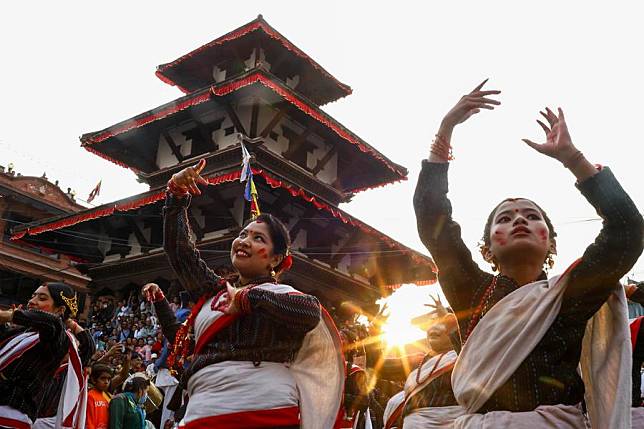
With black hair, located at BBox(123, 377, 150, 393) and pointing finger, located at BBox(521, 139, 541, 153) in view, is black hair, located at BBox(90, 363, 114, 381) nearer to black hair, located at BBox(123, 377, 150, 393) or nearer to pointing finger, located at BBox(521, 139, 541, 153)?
black hair, located at BBox(123, 377, 150, 393)

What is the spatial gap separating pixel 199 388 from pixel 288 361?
0.42 metres

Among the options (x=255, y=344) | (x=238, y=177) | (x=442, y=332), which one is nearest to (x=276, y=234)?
(x=255, y=344)

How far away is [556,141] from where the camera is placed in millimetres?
2094

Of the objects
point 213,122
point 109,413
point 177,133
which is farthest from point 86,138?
point 109,413

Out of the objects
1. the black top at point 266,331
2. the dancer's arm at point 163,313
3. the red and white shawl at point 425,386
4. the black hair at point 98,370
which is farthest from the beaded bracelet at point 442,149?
the black hair at point 98,370

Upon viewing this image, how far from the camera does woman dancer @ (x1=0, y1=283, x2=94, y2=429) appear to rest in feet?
13.0

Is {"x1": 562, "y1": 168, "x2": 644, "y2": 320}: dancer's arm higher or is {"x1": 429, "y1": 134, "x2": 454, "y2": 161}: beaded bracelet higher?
{"x1": 429, "y1": 134, "x2": 454, "y2": 161}: beaded bracelet

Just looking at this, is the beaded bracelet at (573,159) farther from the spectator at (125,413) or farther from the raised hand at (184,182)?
the spectator at (125,413)

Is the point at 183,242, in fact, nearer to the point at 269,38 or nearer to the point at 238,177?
the point at 238,177

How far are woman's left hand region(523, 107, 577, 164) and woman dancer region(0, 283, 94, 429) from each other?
3.22m

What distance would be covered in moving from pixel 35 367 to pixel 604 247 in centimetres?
373

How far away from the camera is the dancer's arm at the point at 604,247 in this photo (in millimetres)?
1934

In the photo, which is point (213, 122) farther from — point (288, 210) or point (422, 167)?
point (422, 167)

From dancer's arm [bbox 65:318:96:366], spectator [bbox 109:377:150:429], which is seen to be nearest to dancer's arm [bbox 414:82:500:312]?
dancer's arm [bbox 65:318:96:366]
